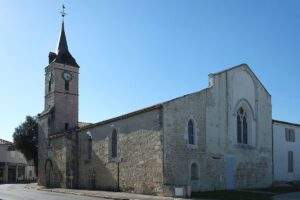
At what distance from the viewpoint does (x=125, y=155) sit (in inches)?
1310

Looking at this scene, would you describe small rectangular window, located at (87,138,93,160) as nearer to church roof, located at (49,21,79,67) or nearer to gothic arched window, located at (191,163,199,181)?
gothic arched window, located at (191,163,199,181)

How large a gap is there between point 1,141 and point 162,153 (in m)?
51.4

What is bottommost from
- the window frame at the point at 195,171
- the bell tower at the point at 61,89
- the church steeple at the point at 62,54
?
the window frame at the point at 195,171

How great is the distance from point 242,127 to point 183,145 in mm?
7765

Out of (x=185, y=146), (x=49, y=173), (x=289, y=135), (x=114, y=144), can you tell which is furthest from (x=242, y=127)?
(x=49, y=173)

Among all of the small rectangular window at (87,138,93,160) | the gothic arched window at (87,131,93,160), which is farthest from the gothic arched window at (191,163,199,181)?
the small rectangular window at (87,138,93,160)

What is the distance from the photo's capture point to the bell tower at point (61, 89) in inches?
1844

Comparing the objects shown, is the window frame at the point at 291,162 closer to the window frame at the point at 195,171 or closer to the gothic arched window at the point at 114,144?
the window frame at the point at 195,171

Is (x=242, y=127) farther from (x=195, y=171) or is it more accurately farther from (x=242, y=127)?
(x=195, y=171)

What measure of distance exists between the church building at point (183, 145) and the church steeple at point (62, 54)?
8954mm

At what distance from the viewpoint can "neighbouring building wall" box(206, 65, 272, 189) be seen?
110 ft

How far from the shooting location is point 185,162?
30.5m

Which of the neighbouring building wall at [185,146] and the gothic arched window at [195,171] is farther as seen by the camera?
the gothic arched window at [195,171]

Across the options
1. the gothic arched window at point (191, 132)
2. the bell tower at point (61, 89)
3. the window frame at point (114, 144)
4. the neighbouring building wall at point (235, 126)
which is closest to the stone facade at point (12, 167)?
the bell tower at point (61, 89)
